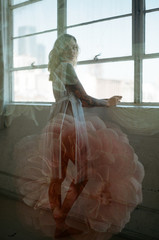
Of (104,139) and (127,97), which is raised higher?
(127,97)

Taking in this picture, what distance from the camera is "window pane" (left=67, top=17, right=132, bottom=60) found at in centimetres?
116

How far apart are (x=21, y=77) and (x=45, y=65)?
0.80ft

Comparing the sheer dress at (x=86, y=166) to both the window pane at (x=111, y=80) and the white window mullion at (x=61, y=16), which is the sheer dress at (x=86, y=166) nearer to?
the window pane at (x=111, y=80)

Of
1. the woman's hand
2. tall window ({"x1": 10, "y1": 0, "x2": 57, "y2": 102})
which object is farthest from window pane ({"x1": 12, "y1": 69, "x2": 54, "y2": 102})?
the woman's hand

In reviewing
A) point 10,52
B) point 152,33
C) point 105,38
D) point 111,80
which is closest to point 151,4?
point 152,33

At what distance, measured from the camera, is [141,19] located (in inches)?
44.5

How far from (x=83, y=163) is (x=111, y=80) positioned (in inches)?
16.8

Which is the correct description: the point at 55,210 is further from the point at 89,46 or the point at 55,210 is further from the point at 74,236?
the point at 89,46

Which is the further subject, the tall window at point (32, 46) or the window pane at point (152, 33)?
the tall window at point (32, 46)

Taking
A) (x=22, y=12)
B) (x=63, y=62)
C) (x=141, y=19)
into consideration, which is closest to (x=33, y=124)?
(x=63, y=62)

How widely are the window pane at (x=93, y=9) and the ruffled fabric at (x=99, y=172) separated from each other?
1.67ft

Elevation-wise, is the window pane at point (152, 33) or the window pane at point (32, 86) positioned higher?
the window pane at point (152, 33)

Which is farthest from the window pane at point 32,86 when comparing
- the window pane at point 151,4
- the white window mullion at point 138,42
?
the window pane at point 151,4

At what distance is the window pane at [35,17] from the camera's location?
1.39 meters
